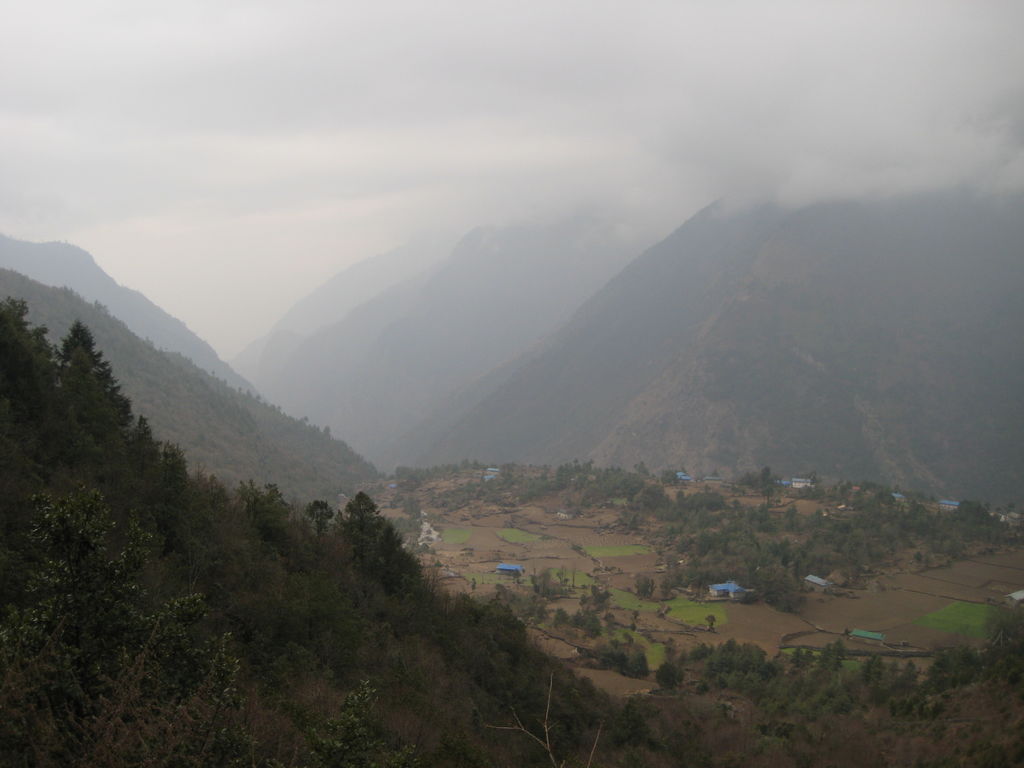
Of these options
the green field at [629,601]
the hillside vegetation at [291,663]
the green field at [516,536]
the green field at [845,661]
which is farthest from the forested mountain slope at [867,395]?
the hillside vegetation at [291,663]

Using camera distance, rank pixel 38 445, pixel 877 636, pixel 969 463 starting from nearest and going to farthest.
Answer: pixel 38 445 < pixel 877 636 < pixel 969 463

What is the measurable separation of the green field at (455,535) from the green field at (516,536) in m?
5.37

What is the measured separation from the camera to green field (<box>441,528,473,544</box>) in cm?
9544

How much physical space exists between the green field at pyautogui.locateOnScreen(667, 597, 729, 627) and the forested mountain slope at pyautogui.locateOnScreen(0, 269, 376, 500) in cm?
5735

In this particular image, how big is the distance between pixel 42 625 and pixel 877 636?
65.8 meters

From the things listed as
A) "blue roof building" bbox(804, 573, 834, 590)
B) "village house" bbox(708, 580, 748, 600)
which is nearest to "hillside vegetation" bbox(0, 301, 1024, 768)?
"village house" bbox(708, 580, 748, 600)

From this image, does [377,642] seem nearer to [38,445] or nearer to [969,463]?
[38,445]

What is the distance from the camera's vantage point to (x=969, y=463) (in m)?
147

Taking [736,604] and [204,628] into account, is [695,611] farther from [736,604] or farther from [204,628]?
[204,628]

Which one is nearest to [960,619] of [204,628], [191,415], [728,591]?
[728,591]

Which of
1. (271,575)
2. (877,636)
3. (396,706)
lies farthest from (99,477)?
(877,636)

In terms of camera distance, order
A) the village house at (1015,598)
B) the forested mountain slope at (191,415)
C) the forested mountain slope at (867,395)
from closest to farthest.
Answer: the village house at (1015,598), the forested mountain slope at (191,415), the forested mountain slope at (867,395)

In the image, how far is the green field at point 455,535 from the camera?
95438 millimetres

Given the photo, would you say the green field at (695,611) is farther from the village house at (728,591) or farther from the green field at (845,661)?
the green field at (845,661)
